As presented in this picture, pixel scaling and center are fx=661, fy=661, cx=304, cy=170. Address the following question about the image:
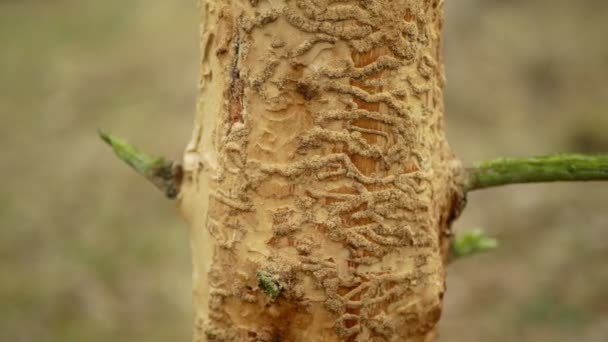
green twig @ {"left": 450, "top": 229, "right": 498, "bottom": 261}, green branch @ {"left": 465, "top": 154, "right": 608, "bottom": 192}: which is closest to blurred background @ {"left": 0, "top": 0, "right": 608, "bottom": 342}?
green twig @ {"left": 450, "top": 229, "right": 498, "bottom": 261}

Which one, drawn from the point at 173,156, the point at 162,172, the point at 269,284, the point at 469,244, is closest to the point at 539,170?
the point at 469,244

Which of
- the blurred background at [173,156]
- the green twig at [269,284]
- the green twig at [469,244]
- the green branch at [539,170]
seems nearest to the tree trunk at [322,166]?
the green twig at [269,284]

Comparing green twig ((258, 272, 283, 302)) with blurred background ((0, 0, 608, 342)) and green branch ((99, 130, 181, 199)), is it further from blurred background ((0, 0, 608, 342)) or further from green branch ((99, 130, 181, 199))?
blurred background ((0, 0, 608, 342))

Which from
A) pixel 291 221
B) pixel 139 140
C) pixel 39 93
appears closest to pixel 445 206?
pixel 291 221

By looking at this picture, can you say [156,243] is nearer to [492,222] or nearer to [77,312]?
[77,312]

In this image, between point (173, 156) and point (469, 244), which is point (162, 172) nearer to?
point (469, 244)

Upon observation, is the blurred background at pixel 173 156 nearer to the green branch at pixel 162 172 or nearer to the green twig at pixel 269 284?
the green branch at pixel 162 172
